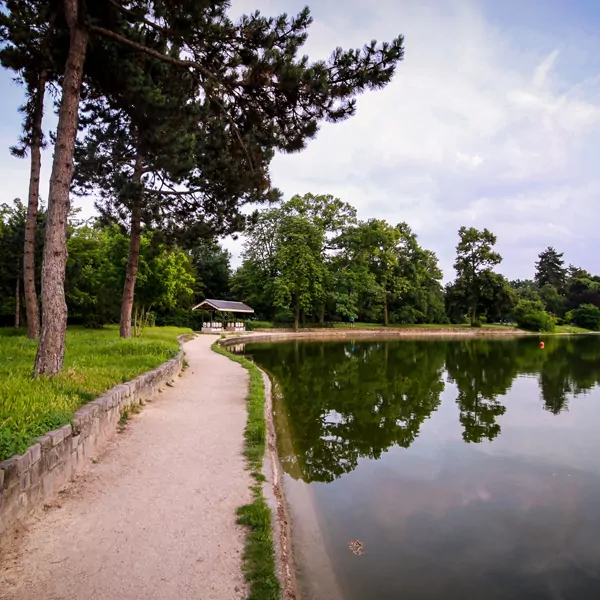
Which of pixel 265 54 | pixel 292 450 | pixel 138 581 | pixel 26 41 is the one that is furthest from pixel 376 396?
pixel 26 41

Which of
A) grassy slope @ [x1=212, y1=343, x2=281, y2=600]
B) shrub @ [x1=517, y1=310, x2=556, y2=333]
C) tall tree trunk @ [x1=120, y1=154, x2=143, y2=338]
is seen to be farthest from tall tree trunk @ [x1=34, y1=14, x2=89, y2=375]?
shrub @ [x1=517, y1=310, x2=556, y2=333]

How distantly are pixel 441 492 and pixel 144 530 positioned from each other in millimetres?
4020

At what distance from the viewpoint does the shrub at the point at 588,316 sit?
208 ft

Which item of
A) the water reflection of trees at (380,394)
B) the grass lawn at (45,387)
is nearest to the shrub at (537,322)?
the water reflection of trees at (380,394)

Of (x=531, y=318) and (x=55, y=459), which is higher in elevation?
(x=531, y=318)

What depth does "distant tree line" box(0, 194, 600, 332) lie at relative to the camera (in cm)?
2158

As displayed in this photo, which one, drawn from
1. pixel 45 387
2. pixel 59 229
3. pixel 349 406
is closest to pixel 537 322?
pixel 349 406

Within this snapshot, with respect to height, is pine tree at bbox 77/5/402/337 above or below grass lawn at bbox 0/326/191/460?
above

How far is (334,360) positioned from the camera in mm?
20906

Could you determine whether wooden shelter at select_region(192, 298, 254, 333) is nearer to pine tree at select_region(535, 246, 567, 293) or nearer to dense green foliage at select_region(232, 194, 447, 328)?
dense green foliage at select_region(232, 194, 447, 328)

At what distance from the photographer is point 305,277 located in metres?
40.3

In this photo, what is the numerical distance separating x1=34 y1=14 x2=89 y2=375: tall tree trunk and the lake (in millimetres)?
4064

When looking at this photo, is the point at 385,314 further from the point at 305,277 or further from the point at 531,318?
the point at 531,318

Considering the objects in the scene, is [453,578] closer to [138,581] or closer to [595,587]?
[595,587]
